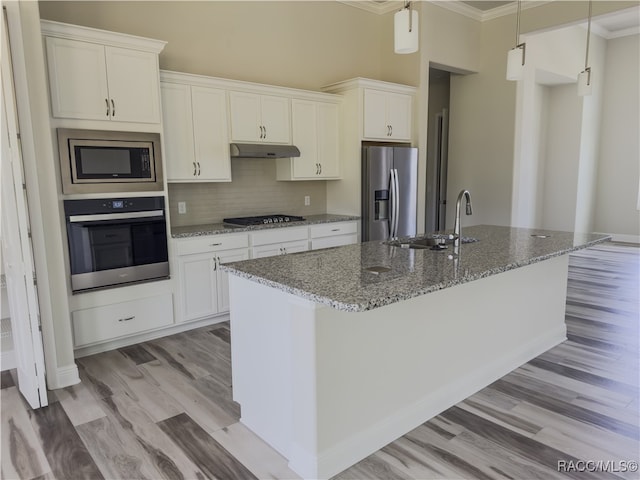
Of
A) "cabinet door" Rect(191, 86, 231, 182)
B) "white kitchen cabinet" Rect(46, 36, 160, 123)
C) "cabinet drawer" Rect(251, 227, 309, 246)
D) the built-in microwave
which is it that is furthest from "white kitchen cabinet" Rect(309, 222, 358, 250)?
"white kitchen cabinet" Rect(46, 36, 160, 123)

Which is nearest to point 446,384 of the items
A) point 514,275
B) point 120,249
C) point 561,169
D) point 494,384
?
point 494,384

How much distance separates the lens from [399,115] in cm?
516

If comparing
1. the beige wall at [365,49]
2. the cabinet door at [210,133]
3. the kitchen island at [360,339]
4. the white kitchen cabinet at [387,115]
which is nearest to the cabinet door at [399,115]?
the white kitchen cabinet at [387,115]

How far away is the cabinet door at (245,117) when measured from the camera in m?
4.13

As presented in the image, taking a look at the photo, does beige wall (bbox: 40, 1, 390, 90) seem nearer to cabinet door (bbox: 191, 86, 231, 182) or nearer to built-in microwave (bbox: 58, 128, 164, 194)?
cabinet door (bbox: 191, 86, 231, 182)

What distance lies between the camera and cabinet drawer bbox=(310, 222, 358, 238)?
459 cm

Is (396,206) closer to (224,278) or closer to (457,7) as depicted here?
(224,278)

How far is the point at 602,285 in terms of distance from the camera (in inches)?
208

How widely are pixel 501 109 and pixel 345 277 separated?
189 inches

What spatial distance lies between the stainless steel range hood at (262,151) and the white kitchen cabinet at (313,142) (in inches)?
7.5

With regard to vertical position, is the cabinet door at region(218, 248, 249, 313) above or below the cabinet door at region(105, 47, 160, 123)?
below

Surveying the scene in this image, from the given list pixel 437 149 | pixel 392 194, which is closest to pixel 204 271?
pixel 392 194

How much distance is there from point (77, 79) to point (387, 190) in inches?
123

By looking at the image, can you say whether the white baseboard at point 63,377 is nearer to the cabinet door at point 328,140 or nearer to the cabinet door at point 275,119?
the cabinet door at point 275,119
